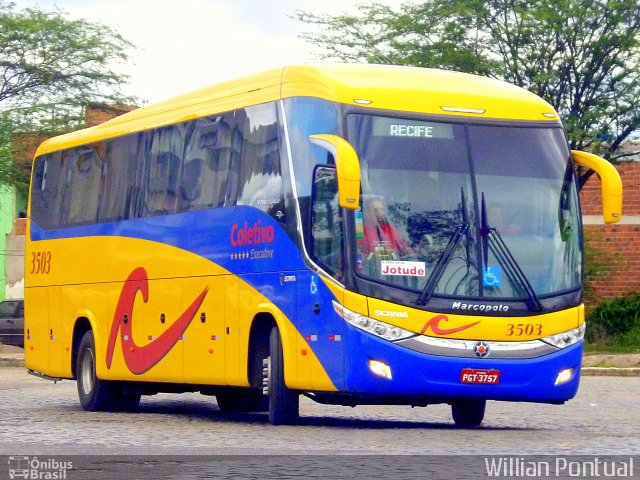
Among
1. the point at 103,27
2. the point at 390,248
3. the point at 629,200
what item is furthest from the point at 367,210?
the point at 103,27

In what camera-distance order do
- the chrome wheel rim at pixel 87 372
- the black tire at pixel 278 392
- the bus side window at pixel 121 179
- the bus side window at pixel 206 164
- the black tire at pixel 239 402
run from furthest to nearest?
1. the chrome wheel rim at pixel 87 372
2. the black tire at pixel 239 402
3. the bus side window at pixel 121 179
4. the bus side window at pixel 206 164
5. the black tire at pixel 278 392

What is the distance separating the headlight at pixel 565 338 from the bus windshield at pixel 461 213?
0.41m

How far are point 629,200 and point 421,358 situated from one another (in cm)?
2502

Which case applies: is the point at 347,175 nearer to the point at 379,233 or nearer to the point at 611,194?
the point at 379,233

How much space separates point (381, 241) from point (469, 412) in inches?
110

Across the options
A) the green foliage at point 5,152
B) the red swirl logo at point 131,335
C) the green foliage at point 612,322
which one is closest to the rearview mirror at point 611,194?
the red swirl logo at point 131,335

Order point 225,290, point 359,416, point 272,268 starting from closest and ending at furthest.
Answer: point 272,268 < point 225,290 < point 359,416

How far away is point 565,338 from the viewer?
14570mm

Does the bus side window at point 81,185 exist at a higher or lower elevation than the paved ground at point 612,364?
higher

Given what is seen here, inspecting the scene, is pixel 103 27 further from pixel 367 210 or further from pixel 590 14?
pixel 367 210

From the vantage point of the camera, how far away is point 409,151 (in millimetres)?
14492

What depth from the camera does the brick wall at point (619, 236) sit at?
3756cm

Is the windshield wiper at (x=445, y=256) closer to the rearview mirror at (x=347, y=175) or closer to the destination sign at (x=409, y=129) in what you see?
the destination sign at (x=409, y=129)

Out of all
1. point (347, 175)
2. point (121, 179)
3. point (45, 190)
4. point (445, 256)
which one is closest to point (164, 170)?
point (121, 179)
